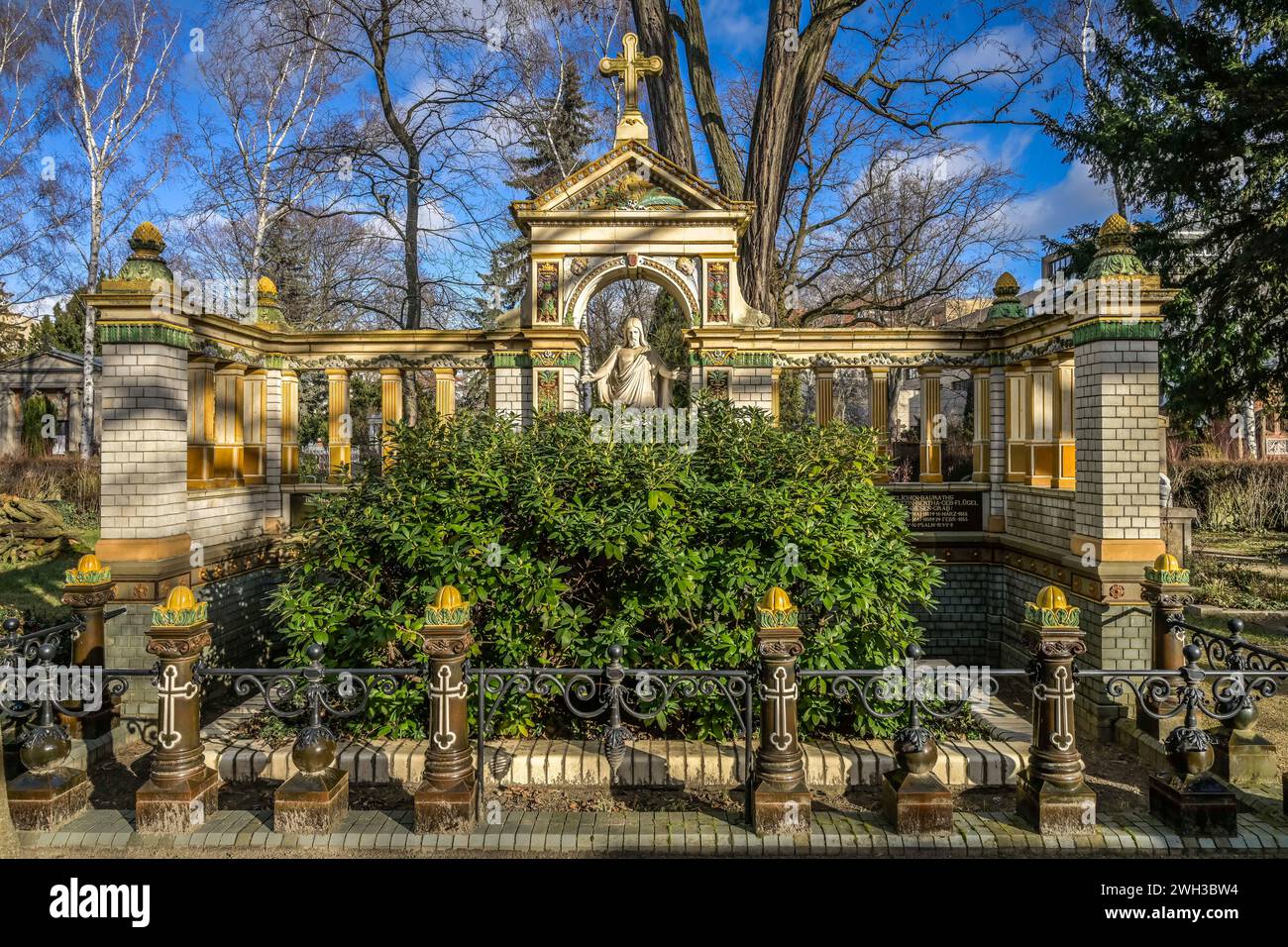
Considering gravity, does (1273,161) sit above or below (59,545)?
above

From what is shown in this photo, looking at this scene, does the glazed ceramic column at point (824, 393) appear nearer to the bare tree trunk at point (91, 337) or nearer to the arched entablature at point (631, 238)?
the arched entablature at point (631, 238)

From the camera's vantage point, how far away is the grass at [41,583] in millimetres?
10450

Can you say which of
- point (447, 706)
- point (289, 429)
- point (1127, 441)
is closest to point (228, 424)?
point (289, 429)

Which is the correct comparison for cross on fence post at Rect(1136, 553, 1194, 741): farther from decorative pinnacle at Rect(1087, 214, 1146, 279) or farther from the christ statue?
the christ statue

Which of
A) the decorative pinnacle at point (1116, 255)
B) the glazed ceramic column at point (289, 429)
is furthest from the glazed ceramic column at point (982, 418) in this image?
the glazed ceramic column at point (289, 429)

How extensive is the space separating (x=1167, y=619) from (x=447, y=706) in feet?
20.1

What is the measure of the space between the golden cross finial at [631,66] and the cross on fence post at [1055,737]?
8.83 metres

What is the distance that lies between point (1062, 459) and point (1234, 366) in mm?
5961

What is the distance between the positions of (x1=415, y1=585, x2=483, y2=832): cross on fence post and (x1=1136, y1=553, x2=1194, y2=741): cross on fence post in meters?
5.71

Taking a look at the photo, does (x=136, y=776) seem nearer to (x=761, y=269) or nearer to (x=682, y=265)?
(x=682, y=265)

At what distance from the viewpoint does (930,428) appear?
10062 millimetres

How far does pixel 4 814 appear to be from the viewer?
4027 millimetres
